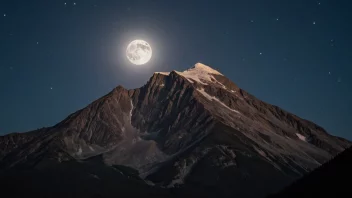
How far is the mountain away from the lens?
393ft

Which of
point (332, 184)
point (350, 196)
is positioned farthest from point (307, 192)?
point (350, 196)

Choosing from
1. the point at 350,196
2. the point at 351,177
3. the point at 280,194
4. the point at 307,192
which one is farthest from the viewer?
the point at 280,194

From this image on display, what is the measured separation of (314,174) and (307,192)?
14418 mm

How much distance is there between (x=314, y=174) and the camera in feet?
481

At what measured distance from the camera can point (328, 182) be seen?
130 m

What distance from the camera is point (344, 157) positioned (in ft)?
446

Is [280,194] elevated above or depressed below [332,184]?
below

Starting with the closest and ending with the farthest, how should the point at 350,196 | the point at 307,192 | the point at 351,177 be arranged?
the point at 350,196, the point at 351,177, the point at 307,192

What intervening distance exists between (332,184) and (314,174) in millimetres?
20537

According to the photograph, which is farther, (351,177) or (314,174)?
(314,174)

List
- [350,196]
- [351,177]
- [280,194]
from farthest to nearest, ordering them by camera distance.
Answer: [280,194] < [351,177] < [350,196]

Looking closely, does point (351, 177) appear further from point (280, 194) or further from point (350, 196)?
point (280, 194)

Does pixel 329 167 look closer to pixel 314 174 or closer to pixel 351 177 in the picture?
pixel 314 174

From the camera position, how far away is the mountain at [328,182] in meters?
120
